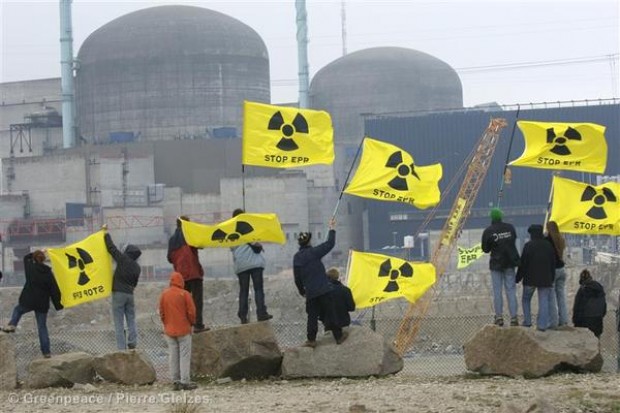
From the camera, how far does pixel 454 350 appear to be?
45.7m

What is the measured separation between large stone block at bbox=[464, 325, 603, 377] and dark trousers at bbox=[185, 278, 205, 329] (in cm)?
351

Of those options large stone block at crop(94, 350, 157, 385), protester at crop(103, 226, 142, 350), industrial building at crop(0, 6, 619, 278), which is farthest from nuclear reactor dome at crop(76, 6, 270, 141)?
large stone block at crop(94, 350, 157, 385)

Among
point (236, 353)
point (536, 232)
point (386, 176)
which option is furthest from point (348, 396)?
point (386, 176)

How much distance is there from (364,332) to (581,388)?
10.3 feet

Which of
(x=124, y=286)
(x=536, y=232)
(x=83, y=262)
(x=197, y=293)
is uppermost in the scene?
(x=536, y=232)

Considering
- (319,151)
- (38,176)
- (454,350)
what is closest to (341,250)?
(38,176)

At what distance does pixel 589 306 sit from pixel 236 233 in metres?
4.91

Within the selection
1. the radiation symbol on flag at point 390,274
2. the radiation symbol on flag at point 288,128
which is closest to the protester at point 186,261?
the radiation symbol on flag at point 288,128

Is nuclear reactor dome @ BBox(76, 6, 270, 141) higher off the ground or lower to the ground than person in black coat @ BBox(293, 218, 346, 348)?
higher

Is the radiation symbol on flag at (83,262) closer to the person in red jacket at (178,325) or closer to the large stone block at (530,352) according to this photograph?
the person in red jacket at (178,325)

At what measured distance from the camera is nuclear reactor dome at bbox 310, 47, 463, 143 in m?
103

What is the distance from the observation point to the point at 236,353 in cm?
1659

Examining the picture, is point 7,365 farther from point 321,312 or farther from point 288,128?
point 288,128

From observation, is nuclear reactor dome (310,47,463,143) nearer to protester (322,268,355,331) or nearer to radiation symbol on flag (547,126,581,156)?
radiation symbol on flag (547,126,581,156)
